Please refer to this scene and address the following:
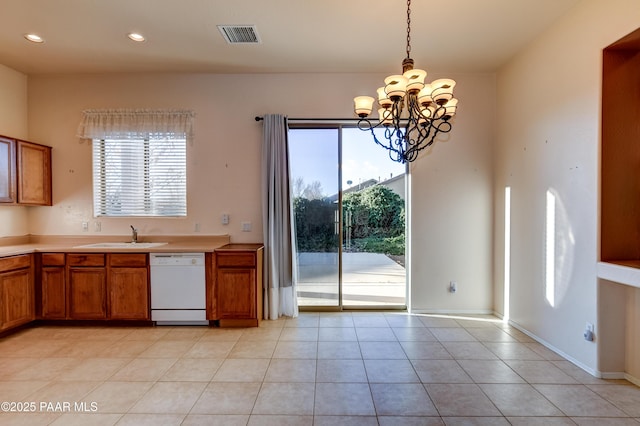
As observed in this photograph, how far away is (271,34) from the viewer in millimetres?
3055

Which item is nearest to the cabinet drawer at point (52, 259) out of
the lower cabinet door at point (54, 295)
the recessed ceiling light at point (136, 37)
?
the lower cabinet door at point (54, 295)

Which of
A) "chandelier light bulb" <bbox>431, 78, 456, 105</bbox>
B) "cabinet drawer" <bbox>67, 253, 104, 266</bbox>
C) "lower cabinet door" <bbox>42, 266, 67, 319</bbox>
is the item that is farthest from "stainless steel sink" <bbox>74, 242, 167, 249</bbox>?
"chandelier light bulb" <bbox>431, 78, 456, 105</bbox>

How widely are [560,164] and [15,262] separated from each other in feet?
18.1

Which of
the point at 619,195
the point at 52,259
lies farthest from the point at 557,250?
the point at 52,259

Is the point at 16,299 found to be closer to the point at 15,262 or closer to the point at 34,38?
the point at 15,262

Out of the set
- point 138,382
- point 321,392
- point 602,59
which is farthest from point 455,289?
point 138,382

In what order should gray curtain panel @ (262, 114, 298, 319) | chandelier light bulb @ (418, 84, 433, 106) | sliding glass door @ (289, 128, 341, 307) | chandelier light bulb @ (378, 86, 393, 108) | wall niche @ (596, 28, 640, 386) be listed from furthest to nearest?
sliding glass door @ (289, 128, 341, 307) < gray curtain panel @ (262, 114, 298, 319) < wall niche @ (596, 28, 640, 386) < chandelier light bulb @ (378, 86, 393, 108) < chandelier light bulb @ (418, 84, 433, 106)

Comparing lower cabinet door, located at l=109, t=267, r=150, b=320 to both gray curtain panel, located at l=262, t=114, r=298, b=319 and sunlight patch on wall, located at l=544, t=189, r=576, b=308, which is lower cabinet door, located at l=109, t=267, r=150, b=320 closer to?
gray curtain panel, located at l=262, t=114, r=298, b=319

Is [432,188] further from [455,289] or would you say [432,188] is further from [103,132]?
[103,132]

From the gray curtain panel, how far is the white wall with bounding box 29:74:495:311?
0.70 ft

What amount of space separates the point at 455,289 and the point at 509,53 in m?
2.85

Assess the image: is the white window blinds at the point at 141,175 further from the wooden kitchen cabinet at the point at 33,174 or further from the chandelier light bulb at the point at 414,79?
the chandelier light bulb at the point at 414,79

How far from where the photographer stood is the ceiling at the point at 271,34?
2.66 metres

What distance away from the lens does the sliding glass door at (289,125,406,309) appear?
159 inches
